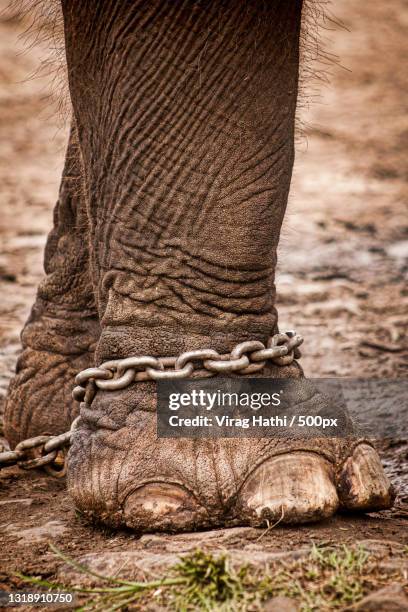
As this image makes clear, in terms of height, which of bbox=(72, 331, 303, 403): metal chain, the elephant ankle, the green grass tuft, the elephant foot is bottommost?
the green grass tuft

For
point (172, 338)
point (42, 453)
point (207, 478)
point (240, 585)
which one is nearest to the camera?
point (240, 585)

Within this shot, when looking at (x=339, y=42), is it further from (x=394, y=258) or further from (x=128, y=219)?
(x=128, y=219)

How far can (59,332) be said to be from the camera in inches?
106

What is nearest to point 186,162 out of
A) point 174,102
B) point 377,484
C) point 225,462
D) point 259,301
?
point 174,102

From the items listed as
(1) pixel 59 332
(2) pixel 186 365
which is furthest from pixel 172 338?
(1) pixel 59 332

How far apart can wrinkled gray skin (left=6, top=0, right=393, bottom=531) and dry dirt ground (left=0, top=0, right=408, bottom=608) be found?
77 mm

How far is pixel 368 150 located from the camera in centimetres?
633

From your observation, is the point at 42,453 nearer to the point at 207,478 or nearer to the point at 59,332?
the point at 59,332

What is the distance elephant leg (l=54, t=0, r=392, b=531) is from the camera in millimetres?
1865

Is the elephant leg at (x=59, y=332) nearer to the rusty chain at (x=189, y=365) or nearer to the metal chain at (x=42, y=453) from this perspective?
the metal chain at (x=42, y=453)

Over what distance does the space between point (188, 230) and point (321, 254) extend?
254cm

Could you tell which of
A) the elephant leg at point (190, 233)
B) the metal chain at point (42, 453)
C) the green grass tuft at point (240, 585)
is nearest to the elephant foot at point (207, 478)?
the elephant leg at point (190, 233)

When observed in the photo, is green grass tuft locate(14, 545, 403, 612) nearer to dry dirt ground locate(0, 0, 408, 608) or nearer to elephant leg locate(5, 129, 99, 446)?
dry dirt ground locate(0, 0, 408, 608)

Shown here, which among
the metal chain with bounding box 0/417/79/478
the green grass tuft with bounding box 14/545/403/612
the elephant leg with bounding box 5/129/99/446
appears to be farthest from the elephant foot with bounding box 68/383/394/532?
the elephant leg with bounding box 5/129/99/446
